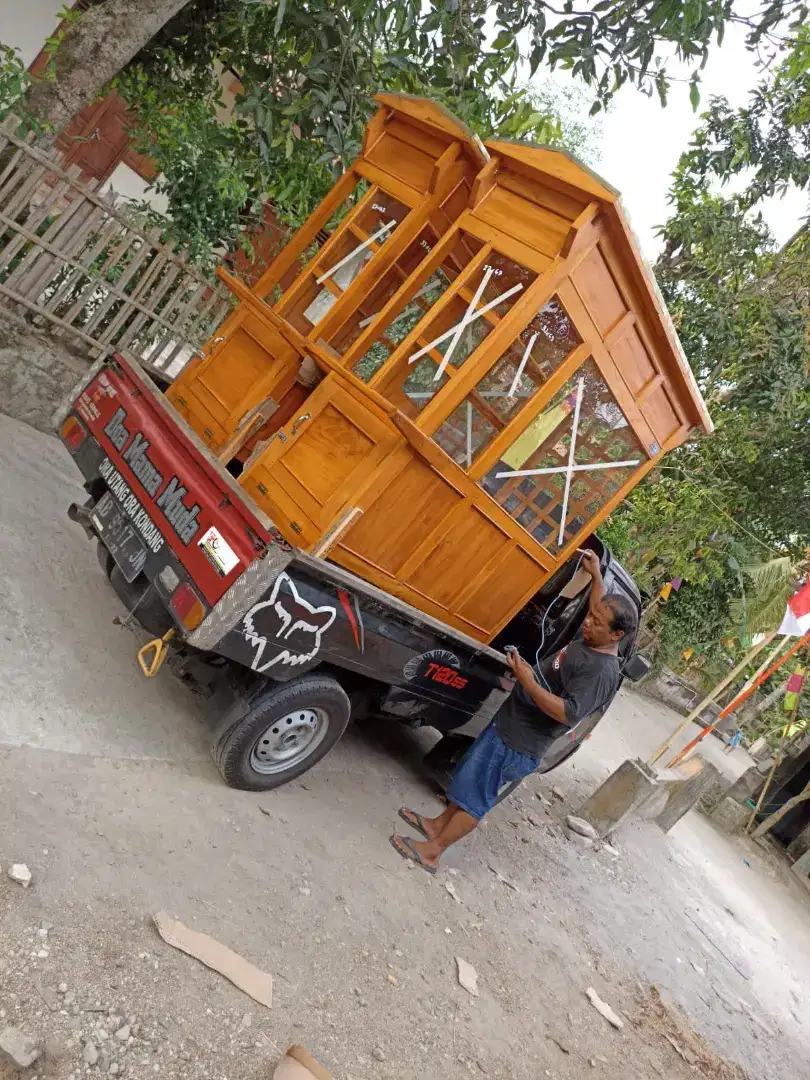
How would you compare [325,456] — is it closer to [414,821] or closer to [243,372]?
[243,372]

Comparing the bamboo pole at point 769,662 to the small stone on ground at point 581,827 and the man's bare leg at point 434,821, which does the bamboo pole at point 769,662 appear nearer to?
the small stone on ground at point 581,827

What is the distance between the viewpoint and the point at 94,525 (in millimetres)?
4090

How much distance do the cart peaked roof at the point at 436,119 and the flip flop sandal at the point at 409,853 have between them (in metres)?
3.84

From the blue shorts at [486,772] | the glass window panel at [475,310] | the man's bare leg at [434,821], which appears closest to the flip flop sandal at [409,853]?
the man's bare leg at [434,821]

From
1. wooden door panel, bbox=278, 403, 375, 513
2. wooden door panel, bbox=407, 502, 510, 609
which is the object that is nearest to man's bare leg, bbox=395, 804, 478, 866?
wooden door panel, bbox=407, 502, 510, 609

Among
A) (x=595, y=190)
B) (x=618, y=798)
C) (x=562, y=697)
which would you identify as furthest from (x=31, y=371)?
(x=618, y=798)

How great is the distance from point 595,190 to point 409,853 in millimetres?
3634

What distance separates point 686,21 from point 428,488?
3588 mm

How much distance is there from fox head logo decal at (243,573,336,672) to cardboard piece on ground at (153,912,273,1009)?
3.60ft

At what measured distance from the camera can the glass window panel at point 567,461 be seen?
12.9 feet

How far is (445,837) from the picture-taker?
14.9 feet

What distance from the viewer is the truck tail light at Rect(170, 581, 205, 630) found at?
335 cm

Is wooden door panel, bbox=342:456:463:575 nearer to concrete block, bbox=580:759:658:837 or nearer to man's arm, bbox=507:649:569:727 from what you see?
man's arm, bbox=507:649:569:727

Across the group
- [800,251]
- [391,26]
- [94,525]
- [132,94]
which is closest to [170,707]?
[94,525]
